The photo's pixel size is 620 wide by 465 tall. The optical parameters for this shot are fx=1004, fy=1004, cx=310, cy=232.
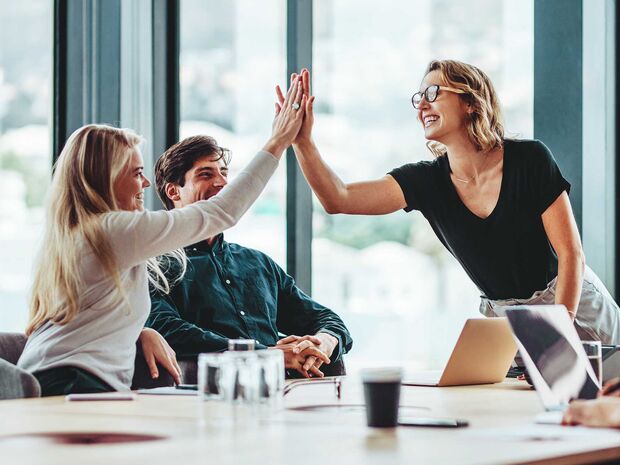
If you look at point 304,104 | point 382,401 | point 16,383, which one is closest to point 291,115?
point 304,104

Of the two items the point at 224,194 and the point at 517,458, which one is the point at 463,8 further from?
the point at 517,458

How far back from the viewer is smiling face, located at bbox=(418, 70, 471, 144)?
3178mm

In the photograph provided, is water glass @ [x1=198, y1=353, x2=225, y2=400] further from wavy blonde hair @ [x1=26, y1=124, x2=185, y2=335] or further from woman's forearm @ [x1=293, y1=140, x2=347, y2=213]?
woman's forearm @ [x1=293, y1=140, x2=347, y2=213]

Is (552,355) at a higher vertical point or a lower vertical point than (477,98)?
lower

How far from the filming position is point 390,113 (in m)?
7.83

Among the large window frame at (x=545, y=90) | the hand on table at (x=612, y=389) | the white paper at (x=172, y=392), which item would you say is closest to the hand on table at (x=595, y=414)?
the hand on table at (x=612, y=389)

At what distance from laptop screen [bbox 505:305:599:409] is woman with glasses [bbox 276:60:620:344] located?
3.49 ft

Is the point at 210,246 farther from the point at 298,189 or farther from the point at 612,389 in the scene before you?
the point at 612,389

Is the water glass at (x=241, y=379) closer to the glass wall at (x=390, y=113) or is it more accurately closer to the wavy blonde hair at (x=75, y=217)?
the wavy blonde hair at (x=75, y=217)

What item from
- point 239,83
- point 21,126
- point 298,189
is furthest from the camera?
point 239,83

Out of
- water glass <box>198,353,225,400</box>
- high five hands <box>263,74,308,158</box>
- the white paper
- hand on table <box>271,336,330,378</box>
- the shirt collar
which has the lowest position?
hand on table <box>271,336,330,378</box>

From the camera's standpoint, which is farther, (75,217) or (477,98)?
(477,98)

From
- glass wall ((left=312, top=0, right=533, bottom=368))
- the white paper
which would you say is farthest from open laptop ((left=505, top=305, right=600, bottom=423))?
glass wall ((left=312, top=0, right=533, bottom=368))

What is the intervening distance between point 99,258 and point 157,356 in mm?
312
